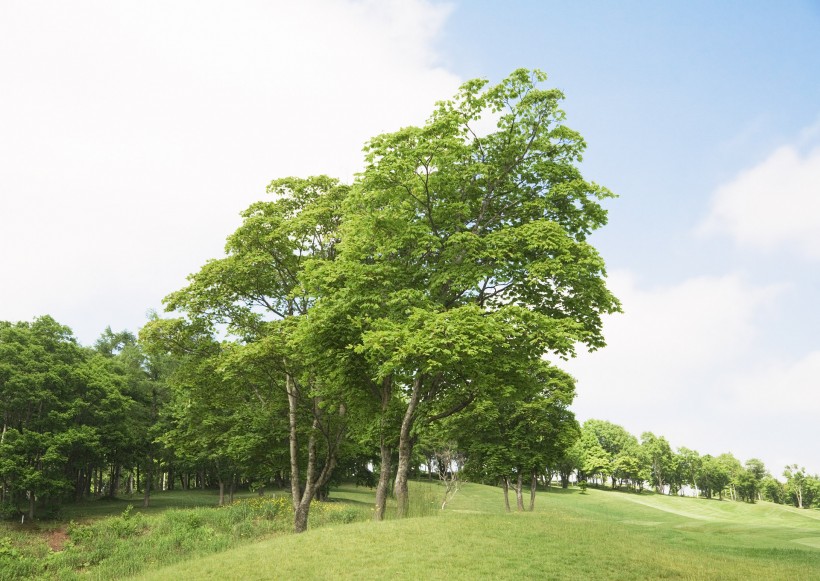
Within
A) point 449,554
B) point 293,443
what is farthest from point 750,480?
point 449,554

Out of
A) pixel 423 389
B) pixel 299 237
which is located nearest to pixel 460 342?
pixel 423 389

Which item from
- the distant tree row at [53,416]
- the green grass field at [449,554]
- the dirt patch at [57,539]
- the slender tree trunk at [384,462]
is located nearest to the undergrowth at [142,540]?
the green grass field at [449,554]

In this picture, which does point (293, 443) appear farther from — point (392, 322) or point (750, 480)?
point (750, 480)

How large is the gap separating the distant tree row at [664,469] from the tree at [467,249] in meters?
83.2

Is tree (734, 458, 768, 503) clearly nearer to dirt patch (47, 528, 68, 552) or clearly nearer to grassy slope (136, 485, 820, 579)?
grassy slope (136, 485, 820, 579)

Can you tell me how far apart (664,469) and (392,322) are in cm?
11260

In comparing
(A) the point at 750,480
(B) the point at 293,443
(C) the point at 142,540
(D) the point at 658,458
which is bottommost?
(A) the point at 750,480

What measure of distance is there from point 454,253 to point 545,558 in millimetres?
9919

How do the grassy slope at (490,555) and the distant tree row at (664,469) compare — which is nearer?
the grassy slope at (490,555)

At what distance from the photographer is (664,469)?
110312 millimetres

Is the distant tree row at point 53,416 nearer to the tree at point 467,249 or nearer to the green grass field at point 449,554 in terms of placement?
the green grass field at point 449,554

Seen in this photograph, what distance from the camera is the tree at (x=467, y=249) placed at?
55.6ft

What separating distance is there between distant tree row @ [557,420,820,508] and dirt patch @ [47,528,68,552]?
3122 inches

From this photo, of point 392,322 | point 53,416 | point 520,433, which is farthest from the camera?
point 53,416
